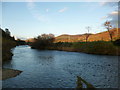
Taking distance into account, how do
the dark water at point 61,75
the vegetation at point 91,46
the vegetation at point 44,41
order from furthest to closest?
the vegetation at point 44,41 < the vegetation at point 91,46 < the dark water at point 61,75

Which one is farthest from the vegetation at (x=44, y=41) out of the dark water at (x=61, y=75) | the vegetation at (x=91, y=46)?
the dark water at (x=61, y=75)

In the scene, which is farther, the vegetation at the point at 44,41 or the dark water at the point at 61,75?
the vegetation at the point at 44,41

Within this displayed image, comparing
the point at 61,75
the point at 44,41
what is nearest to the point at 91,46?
the point at 61,75

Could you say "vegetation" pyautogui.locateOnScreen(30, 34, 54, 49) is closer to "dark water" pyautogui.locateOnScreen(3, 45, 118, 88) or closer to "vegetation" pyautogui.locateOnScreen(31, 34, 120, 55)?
"vegetation" pyautogui.locateOnScreen(31, 34, 120, 55)

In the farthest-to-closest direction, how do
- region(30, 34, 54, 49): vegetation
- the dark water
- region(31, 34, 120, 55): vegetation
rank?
region(30, 34, 54, 49): vegetation < region(31, 34, 120, 55): vegetation < the dark water

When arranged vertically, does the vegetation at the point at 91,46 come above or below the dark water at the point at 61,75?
above

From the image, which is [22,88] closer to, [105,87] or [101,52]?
[105,87]

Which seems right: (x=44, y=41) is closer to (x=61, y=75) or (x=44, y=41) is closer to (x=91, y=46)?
(x=91, y=46)

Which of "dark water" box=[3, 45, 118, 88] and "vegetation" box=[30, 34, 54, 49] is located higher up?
"vegetation" box=[30, 34, 54, 49]

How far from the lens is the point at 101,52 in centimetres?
3378

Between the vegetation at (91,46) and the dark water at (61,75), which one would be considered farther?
the vegetation at (91,46)

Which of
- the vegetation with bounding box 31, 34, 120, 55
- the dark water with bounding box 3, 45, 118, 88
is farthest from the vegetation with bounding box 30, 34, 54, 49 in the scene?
the dark water with bounding box 3, 45, 118, 88

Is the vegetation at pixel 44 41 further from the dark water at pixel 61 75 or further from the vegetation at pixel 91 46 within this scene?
the dark water at pixel 61 75


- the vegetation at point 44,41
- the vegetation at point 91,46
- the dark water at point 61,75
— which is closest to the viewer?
the dark water at point 61,75
